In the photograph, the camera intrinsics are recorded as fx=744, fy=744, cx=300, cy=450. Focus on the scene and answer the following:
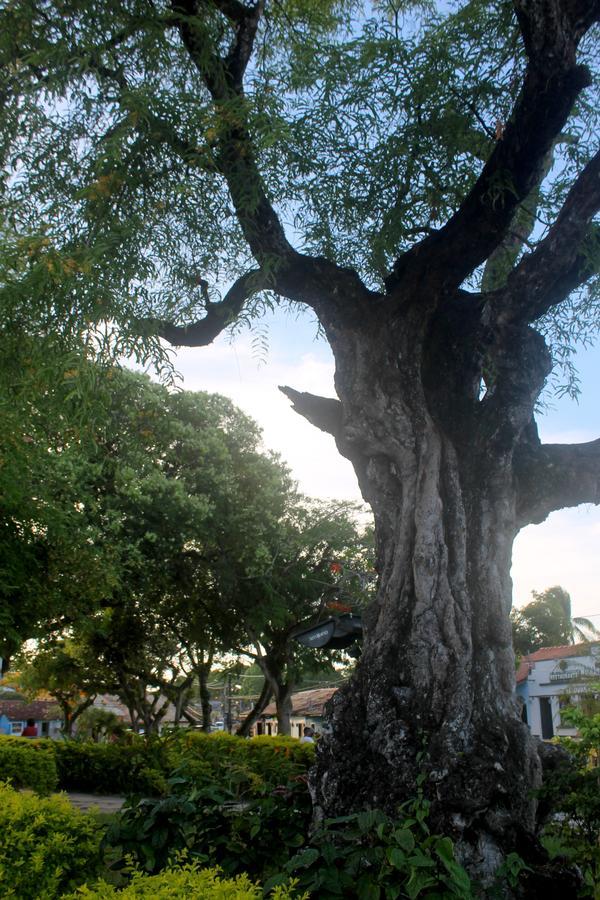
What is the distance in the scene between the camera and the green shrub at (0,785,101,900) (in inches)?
129

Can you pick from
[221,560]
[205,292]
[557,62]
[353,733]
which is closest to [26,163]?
[205,292]

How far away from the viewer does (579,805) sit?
4301 mm

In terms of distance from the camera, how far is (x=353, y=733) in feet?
17.2

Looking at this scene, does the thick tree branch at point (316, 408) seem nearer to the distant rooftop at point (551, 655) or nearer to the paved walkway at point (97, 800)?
the paved walkway at point (97, 800)

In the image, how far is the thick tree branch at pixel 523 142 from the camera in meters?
5.03

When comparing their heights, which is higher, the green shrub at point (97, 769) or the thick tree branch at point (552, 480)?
the thick tree branch at point (552, 480)

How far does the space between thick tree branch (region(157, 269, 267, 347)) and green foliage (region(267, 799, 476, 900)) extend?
4571 millimetres

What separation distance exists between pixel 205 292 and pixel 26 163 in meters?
1.92

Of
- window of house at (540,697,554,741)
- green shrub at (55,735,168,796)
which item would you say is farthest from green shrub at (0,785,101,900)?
window of house at (540,697,554,741)

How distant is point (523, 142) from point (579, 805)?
4.41 m

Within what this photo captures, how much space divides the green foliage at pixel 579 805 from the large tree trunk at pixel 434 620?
22cm

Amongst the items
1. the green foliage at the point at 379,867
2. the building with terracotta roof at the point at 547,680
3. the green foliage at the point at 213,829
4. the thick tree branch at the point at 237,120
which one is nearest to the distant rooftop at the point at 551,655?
the building with terracotta roof at the point at 547,680

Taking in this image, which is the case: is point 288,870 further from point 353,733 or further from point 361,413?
point 361,413

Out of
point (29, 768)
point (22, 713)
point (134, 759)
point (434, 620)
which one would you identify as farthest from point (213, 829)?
point (22, 713)
